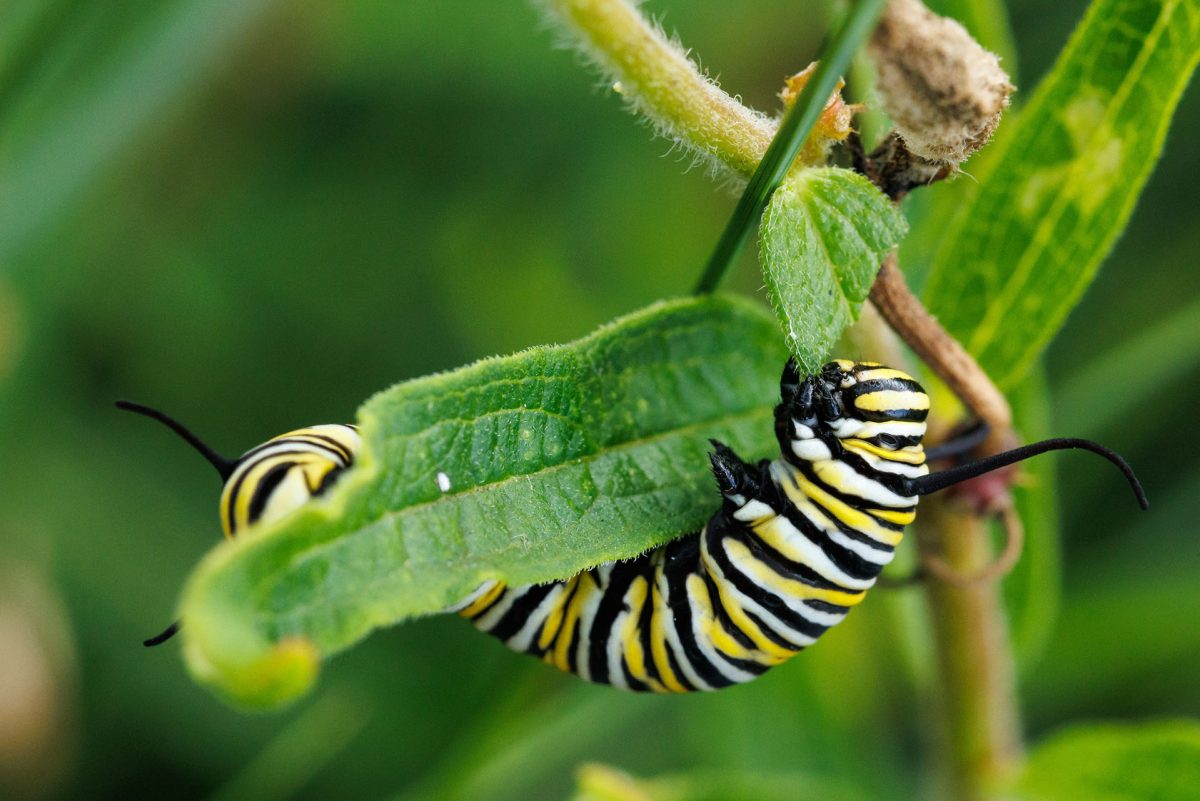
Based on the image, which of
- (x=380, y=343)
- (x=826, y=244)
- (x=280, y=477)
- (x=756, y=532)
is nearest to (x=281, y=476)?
(x=280, y=477)

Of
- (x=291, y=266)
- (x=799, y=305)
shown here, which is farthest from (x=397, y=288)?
(x=799, y=305)

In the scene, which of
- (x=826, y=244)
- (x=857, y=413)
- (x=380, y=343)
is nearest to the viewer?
(x=826, y=244)

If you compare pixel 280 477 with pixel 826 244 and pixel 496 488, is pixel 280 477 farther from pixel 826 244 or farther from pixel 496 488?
pixel 826 244

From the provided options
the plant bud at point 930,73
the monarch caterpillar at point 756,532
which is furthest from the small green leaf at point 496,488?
the plant bud at point 930,73

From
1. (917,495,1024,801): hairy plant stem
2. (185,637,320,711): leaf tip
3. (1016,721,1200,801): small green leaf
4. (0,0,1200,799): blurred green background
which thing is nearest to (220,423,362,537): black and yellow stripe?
(185,637,320,711): leaf tip

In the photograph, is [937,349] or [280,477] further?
[937,349]

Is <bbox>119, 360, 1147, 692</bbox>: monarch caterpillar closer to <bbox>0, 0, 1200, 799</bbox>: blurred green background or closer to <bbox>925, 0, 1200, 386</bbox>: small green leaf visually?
<bbox>925, 0, 1200, 386</bbox>: small green leaf

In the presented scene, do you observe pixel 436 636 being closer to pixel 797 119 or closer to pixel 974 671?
pixel 974 671
